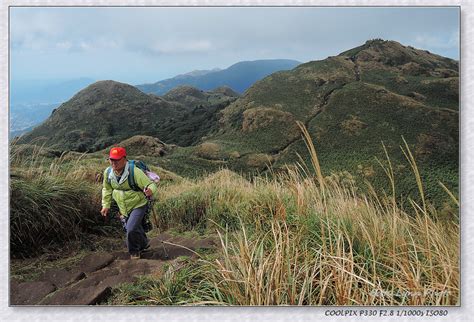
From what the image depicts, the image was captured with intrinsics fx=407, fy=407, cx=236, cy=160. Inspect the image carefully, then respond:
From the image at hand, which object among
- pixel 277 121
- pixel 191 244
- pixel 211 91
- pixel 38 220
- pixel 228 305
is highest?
pixel 211 91

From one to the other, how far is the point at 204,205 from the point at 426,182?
197 cm

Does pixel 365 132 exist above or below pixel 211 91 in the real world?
below

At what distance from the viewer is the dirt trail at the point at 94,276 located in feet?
9.35

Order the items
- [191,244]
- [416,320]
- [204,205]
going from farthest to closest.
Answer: [204,205], [191,244], [416,320]

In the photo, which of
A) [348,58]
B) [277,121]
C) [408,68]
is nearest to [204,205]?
[277,121]

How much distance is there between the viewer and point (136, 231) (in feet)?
10.4

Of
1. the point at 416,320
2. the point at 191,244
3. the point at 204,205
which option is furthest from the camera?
the point at 204,205

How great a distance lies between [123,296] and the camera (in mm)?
2742

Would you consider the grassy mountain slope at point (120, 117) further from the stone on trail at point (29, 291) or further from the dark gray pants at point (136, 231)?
the stone on trail at point (29, 291)

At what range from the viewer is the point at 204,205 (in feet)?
12.2

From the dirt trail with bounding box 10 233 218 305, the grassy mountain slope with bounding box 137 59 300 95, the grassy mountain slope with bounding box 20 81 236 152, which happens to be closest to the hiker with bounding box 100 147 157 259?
the dirt trail with bounding box 10 233 218 305

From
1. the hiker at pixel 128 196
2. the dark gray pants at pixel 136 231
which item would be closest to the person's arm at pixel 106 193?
the hiker at pixel 128 196

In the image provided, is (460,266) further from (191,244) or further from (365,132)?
(191,244)

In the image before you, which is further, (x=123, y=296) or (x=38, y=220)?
(x=38, y=220)
